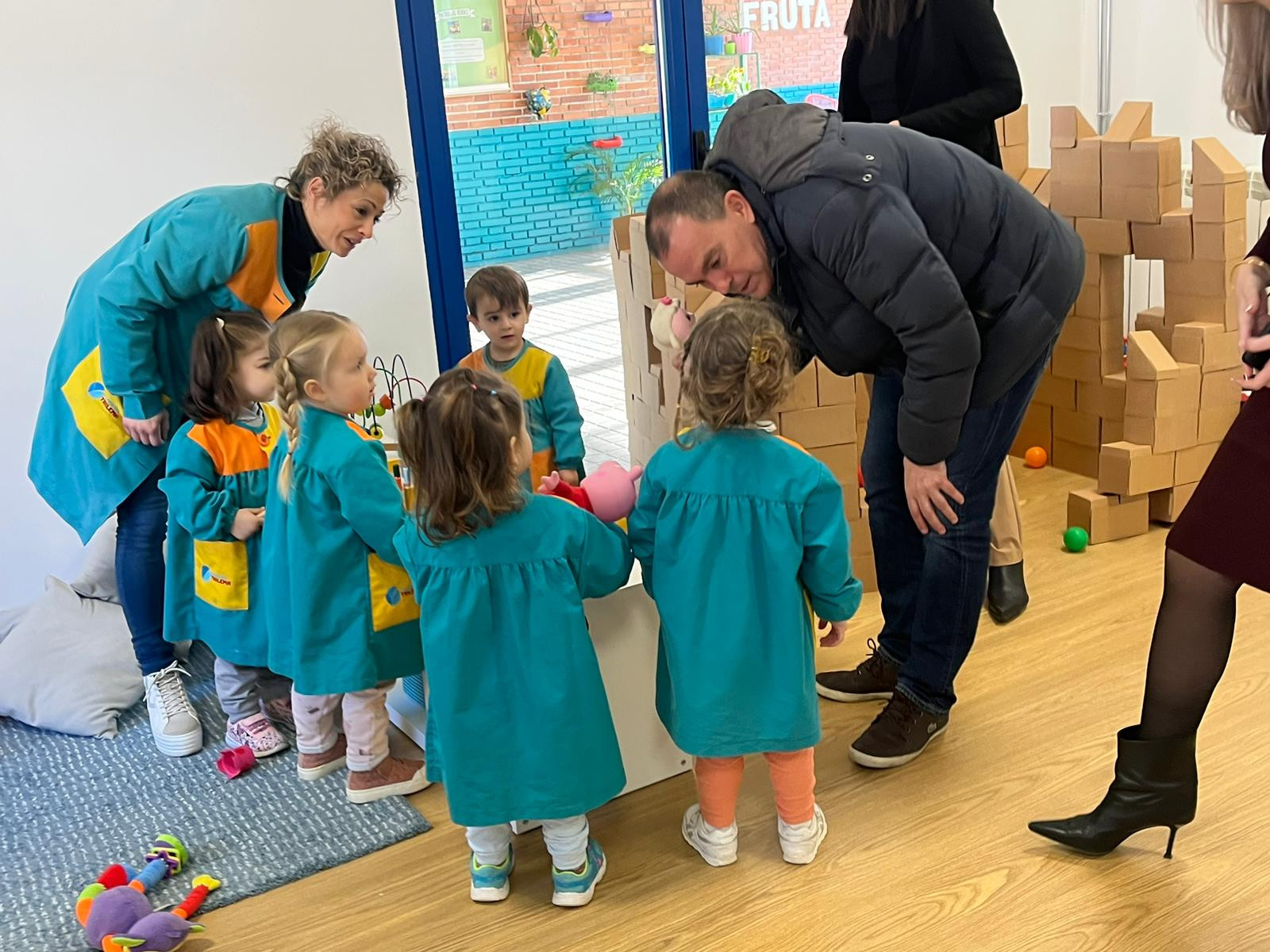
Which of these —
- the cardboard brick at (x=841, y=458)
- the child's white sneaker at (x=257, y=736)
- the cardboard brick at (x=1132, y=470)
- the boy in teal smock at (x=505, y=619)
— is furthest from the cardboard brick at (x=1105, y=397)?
the child's white sneaker at (x=257, y=736)

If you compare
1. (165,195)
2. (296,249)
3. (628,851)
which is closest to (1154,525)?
(628,851)

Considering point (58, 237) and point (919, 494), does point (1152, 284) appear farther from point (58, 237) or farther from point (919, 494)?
point (58, 237)

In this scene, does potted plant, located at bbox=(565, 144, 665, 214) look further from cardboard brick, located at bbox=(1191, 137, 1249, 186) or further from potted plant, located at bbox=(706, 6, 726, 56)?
cardboard brick, located at bbox=(1191, 137, 1249, 186)

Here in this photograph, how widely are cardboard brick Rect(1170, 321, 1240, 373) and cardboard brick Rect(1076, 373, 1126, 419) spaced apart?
0.23 metres

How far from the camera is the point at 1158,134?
399 centimetres

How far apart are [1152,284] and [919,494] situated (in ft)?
8.83

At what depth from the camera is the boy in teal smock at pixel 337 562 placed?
1.98 meters

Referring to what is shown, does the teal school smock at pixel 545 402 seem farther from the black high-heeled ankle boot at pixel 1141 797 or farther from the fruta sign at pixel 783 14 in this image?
the fruta sign at pixel 783 14

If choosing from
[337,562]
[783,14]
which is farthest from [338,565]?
[783,14]

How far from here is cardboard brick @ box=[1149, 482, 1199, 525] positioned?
3.05 metres

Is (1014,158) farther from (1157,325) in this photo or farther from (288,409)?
(288,409)

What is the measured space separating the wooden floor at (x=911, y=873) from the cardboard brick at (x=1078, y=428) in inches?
42.8

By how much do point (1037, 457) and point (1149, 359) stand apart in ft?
2.05

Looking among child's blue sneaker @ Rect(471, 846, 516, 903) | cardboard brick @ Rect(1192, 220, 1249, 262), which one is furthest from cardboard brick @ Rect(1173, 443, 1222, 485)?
child's blue sneaker @ Rect(471, 846, 516, 903)
